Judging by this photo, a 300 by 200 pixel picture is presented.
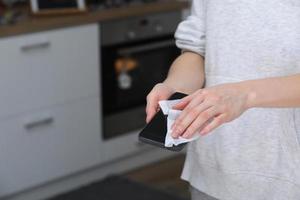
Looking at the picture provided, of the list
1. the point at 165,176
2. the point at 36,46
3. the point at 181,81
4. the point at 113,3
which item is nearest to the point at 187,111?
the point at 181,81

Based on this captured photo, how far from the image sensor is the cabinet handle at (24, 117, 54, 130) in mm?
2574

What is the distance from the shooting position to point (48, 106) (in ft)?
8.66

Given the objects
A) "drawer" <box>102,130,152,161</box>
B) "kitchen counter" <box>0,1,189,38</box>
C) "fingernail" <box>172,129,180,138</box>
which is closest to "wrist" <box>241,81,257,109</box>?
"fingernail" <box>172,129,180,138</box>

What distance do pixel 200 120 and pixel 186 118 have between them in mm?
26

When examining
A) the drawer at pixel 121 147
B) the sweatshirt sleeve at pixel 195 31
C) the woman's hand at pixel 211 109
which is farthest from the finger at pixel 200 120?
the drawer at pixel 121 147

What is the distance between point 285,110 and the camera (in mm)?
1000

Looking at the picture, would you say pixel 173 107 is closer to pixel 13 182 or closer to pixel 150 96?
pixel 150 96

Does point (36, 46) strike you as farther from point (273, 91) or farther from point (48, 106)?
point (273, 91)

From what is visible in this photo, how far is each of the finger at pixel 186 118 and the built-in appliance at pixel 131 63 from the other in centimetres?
193

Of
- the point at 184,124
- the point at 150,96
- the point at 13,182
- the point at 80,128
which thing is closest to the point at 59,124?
the point at 80,128

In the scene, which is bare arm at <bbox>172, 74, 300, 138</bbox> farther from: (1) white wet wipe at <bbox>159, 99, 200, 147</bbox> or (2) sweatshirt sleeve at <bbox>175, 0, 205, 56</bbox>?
(2) sweatshirt sleeve at <bbox>175, 0, 205, 56</bbox>

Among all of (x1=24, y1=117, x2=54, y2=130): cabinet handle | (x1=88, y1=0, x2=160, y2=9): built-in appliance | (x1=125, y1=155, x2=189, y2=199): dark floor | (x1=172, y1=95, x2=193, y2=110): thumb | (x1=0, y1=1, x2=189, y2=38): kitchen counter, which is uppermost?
(x1=172, y1=95, x2=193, y2=110): thumb

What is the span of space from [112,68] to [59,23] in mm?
→ 417

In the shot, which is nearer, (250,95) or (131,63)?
(250,95)
